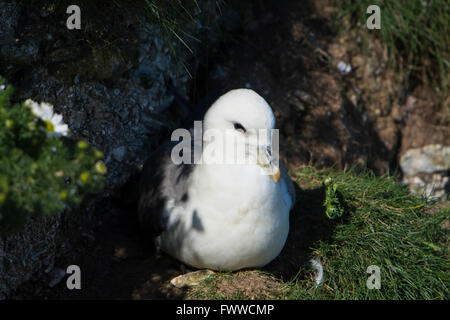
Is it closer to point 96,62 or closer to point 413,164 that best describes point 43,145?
point 96,62

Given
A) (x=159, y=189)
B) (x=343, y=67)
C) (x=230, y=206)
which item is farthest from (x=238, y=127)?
(x=343, y=67)

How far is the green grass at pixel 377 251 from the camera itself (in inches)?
104

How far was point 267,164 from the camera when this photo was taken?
7.73ft

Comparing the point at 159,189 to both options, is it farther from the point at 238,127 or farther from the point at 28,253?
the point at 28,253

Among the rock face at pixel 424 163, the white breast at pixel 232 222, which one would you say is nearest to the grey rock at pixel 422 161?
the rock face at pixel 424 163

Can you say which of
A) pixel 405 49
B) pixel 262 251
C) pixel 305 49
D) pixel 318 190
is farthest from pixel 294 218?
pixel 405 49

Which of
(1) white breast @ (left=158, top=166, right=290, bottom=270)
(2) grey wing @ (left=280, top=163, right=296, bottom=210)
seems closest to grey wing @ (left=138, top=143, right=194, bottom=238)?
(1) white breast @ (left=158, top=166, right=290, bottom=270)

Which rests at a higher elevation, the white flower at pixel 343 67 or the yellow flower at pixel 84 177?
the white flower at pixel 343 67

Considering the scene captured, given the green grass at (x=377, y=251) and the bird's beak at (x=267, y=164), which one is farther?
the green grass at (x=377, y=251)

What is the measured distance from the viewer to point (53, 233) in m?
2.68

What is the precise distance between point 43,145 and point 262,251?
1.28 meters

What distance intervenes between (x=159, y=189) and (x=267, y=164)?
0.77 meters

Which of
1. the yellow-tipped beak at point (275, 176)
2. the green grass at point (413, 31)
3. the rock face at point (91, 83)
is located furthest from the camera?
the green grass at point (413, 31)

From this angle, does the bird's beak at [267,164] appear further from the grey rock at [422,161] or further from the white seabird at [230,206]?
the grey rock at [422,161]
